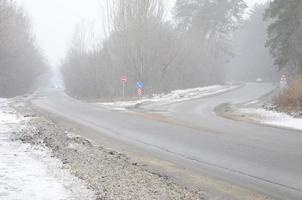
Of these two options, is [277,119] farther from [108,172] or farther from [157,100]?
[157,100]

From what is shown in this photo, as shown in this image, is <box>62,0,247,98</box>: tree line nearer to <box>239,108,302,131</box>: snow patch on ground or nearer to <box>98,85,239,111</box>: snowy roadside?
<box>98,85,239,111</box>: snowy roadside

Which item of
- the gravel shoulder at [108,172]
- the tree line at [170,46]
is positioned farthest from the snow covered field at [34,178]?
the tree line at [170,46]

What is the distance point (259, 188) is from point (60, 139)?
7423mm

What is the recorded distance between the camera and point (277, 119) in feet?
71.7

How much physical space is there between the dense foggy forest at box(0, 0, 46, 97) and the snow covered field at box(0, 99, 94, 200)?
38053 mm

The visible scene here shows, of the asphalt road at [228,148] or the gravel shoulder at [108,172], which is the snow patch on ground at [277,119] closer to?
the asphalt road at [228,148]

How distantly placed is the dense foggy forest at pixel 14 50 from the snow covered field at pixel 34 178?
125ft

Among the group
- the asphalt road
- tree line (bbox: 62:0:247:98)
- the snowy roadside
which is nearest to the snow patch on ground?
the asphalt road

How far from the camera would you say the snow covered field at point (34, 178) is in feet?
24.0

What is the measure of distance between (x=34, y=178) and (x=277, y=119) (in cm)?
1552

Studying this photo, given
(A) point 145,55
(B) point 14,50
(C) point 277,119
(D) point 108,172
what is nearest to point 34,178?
(D) point 108,172

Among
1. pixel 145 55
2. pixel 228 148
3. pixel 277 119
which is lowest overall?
pixel 277 119

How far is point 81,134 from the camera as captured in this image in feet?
53.9

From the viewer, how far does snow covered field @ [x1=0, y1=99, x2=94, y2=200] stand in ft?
24.0
